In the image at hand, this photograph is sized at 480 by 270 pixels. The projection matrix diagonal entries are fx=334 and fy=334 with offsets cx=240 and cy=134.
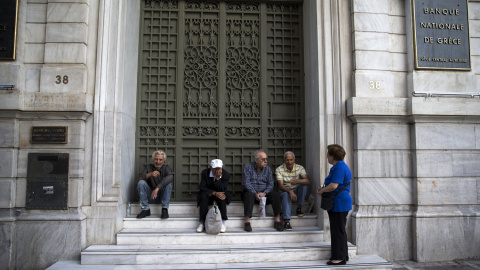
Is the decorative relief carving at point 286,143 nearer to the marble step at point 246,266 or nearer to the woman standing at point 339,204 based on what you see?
the woman standing at point 339,204

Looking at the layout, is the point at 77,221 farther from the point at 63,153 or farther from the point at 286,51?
the point at 286,51

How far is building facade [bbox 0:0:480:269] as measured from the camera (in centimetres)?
589

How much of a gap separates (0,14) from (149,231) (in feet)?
15.9

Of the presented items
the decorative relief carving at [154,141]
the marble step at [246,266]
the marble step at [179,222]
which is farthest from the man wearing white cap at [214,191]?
the decorative relief carving at [154,141]

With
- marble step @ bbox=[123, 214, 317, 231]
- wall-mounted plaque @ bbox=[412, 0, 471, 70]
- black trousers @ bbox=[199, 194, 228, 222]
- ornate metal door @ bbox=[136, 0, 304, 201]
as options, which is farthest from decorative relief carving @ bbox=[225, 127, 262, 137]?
wall-mounted plaque @ bbox=[412, 0, 471, 70]

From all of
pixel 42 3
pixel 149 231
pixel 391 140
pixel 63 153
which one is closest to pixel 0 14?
pixel 42 3

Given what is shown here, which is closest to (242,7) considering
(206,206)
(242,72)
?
(242,72)

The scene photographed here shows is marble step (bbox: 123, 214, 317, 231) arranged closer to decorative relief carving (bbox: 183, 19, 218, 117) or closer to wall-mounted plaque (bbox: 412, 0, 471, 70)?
decorative relief carving (bbox: 183, 19, 218, 117)

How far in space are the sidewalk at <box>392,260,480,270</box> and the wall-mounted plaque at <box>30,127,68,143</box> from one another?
627cm

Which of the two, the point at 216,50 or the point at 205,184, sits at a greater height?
the point at 216,50

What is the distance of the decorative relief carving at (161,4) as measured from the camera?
25.1 feet

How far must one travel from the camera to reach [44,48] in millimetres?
6184

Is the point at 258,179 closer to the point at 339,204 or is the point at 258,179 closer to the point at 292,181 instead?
the point at 292,181

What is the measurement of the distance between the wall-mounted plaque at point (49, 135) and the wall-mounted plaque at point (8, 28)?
4.70 ft
